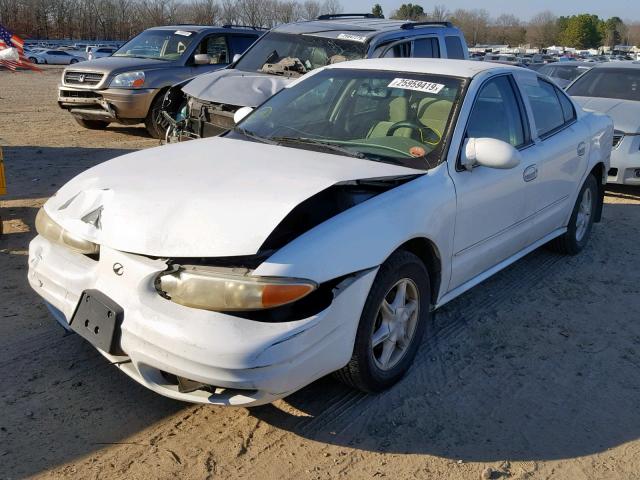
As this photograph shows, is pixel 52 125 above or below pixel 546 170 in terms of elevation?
below

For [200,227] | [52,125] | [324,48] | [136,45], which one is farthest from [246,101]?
[52,125]

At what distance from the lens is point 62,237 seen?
319cm

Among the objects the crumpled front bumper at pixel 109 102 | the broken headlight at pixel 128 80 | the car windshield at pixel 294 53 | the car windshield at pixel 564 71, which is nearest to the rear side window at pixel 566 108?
the car windshield at pixel 294 53

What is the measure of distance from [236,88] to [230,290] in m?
5.05

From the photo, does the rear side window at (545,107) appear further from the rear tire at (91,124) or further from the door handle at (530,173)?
the rear tire at (91,124)

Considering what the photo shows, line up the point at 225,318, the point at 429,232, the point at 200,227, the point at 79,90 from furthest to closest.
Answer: the point at 79,90, the point at 429,232, the point at 200,227, the point at 225,318

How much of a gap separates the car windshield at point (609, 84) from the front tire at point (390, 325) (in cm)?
682

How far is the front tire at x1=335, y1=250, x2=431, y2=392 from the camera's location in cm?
304

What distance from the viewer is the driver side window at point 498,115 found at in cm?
403

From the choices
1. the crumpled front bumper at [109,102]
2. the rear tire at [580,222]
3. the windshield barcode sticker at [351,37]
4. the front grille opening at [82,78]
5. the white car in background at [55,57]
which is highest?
the windshield barcode sticker at [351,37]

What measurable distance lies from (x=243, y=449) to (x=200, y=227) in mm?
997

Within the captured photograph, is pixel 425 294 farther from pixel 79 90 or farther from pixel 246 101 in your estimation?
pixel 79 90

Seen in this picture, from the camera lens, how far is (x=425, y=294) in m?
3.50

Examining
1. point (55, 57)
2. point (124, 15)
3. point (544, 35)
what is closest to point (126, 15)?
point (124, 15)
